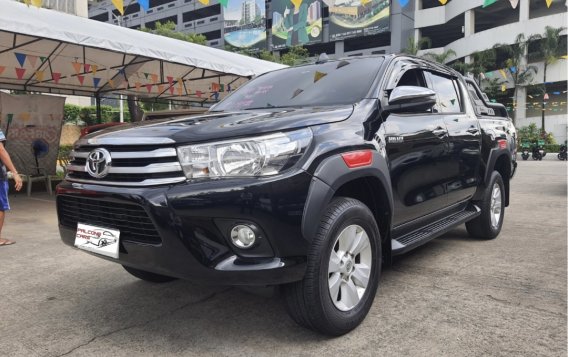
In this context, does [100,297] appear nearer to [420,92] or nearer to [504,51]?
[420,92]

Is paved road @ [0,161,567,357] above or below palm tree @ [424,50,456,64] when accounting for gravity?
below

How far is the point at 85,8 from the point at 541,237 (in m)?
23.1

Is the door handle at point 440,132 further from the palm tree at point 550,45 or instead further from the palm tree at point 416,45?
the palm tree at point 416,45

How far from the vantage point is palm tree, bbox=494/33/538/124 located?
33.9m

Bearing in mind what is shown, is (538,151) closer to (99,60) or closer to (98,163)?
(99,60)

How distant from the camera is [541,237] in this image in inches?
200

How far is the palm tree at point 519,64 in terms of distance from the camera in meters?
33.9

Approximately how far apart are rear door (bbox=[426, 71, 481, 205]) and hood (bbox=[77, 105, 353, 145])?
149 cm

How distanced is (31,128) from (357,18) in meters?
43.4

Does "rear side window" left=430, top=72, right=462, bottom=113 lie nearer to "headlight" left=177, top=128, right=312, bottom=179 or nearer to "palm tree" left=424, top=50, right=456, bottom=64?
"headlight" left=177, top=128, right=312, bottom=179

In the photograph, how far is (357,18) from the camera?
4794 cm

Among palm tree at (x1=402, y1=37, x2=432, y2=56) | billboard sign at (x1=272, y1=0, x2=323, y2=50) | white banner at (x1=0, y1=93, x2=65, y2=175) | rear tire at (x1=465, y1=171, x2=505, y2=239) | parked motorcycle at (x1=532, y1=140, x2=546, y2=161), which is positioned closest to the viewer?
rear tire at (x1=465, y1=171, x2=505, y2=239)

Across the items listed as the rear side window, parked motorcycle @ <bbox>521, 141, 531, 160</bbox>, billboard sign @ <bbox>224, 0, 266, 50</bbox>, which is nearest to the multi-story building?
billboard sign @ <bbox>224, 0, 266, 50</bbox>

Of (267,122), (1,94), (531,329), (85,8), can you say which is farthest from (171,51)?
(85,8)
